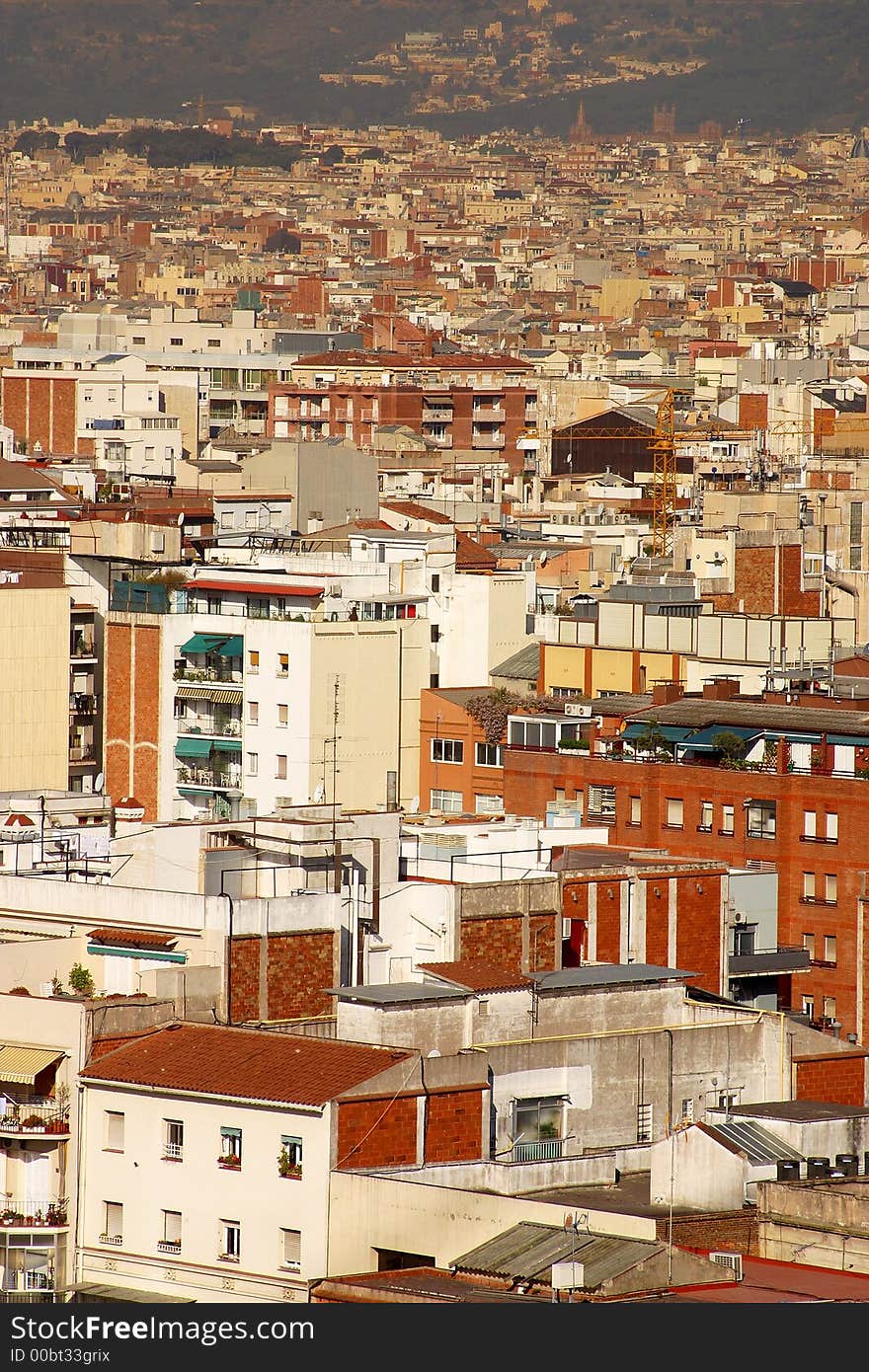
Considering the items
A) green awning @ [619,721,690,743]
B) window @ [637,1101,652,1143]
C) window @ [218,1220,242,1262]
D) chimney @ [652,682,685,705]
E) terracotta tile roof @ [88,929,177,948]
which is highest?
chimney @ [652,682,685,705]

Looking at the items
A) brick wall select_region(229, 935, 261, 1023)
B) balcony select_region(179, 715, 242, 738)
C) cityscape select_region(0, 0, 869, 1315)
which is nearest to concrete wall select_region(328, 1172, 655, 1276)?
cityscape select_region(0, 0, 869, 1315)

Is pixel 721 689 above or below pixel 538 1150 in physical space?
above

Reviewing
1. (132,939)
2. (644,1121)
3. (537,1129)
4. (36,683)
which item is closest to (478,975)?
(644,1121)

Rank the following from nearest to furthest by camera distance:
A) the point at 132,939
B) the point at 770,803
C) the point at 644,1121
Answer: the point at 644,1121 < the point at 132,939 < the point at 770,803

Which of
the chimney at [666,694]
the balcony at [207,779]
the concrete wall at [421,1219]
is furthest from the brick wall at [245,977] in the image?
the balcony at [207,779]

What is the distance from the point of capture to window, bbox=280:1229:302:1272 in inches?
618

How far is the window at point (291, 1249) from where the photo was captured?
15688 millimetres

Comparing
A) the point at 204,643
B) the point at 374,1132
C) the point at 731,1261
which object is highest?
the point at 204,643

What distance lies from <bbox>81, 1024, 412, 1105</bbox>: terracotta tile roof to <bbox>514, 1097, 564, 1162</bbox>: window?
1.08 metres

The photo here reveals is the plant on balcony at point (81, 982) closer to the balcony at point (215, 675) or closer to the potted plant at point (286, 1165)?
the potted plant at point (286, 1165)

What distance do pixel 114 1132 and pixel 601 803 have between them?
33.0ft

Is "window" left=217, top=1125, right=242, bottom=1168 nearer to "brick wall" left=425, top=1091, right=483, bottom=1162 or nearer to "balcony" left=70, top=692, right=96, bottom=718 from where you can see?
"brick wall" left=425, top=1091, right=483, bottom=1162

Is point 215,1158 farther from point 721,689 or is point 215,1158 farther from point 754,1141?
point 721,689

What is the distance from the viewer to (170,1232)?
16453 millimetres
